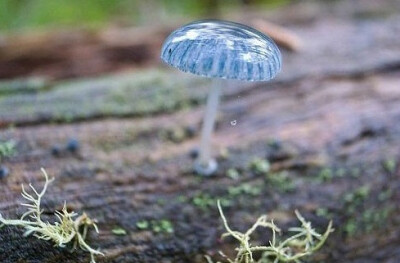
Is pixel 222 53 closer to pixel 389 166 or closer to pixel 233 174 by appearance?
pixel 233 174

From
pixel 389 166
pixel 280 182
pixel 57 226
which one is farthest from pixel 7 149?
pixel 389 166

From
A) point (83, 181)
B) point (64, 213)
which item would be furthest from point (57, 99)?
point (64, 213)

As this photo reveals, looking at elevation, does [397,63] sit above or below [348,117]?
above

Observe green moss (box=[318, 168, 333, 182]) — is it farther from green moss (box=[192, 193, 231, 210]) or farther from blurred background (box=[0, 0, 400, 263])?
green moss (box=[192, 193, 231, 210])

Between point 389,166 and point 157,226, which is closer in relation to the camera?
point 157,226

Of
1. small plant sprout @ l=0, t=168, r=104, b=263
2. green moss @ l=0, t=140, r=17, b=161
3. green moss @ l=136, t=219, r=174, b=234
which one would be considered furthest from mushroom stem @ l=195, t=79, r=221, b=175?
green moss @ l=0, t=140, r=17, b=161

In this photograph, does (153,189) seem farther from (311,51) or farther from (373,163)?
(311,51)
